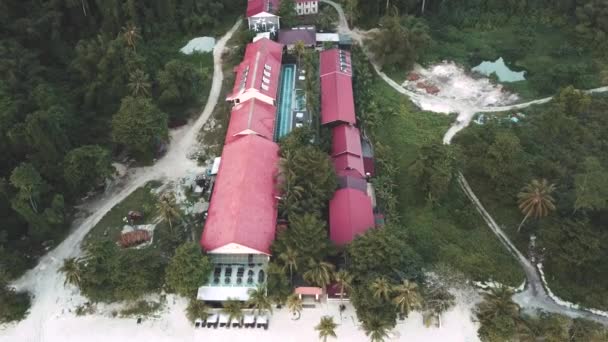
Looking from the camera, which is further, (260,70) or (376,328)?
(260,70)

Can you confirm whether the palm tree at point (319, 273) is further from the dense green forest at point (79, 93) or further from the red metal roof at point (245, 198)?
the dense green forest at point (79, 93)

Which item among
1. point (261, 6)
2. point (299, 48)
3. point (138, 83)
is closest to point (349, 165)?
point (299, 48)

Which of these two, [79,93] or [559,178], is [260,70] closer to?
[79,93]

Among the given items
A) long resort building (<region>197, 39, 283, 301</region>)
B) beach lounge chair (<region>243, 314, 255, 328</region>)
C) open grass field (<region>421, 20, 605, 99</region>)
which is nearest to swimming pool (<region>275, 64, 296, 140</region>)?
long resort building (<region>197, 39, 283, 301</region>)

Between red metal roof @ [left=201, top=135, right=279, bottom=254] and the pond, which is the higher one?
the pond

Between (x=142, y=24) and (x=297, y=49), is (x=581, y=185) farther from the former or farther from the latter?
(x=142, y=24)

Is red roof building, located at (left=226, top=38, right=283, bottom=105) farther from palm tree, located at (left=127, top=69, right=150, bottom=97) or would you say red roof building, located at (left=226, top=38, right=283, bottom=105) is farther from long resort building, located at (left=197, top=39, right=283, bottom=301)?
palm tree, located at (left=127, top=69, right=150, bottom=97)
